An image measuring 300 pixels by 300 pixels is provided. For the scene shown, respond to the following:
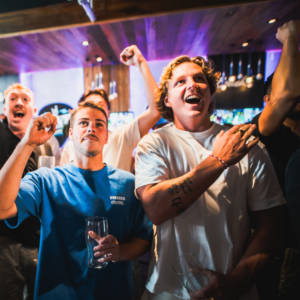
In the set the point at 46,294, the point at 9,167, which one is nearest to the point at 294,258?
the point at 46,294

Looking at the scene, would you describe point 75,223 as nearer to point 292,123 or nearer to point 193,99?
point 193,99

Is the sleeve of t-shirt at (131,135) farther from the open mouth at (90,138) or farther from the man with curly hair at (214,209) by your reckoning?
the man with curly hair at (214,209)

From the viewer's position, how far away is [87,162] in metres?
1.37

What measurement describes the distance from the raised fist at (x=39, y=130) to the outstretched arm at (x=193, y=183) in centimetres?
80

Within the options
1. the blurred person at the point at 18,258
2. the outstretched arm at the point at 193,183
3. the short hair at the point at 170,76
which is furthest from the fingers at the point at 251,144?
the blurred person at the point at 18,258

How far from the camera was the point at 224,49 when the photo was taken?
190 inches

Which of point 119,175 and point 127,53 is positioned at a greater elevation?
point 127,53

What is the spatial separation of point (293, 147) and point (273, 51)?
190 inches

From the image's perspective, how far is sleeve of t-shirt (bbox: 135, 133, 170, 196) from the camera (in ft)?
3.38

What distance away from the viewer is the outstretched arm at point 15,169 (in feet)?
3.44

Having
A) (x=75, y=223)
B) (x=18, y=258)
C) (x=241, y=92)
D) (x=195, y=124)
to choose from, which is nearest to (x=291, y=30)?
(x=195, y=124)

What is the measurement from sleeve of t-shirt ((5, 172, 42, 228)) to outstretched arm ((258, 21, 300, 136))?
150 cm

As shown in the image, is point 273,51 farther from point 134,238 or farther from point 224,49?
point 134,238

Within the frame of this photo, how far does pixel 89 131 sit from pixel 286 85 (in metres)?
1.28
